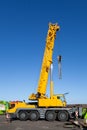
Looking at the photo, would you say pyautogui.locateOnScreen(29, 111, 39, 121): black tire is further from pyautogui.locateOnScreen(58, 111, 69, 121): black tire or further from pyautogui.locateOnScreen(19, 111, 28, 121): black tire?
pyautogui.locateOnScreen(58, 111, 69, 121): black tire

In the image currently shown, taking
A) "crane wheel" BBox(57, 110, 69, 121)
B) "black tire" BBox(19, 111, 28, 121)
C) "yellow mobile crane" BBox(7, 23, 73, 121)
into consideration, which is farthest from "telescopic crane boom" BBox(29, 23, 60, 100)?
"crane wheel" BBox(57, 110, 69, 121)

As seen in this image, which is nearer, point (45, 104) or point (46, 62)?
point (45, 104)

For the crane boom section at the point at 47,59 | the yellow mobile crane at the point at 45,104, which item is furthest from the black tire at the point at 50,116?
the crane boom section at the point at 47,59

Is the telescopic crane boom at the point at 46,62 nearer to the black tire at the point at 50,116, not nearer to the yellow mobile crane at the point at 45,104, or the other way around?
the yellow mobile crane at the point at 45,104

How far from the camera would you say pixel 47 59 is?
3731 centimetres

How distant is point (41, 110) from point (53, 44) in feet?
26.3

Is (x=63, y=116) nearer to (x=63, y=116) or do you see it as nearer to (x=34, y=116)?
(x=63, y=116)

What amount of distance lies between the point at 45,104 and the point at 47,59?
5.36 meters

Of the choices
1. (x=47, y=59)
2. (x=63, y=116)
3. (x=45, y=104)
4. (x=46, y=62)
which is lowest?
(x=63, y=116)

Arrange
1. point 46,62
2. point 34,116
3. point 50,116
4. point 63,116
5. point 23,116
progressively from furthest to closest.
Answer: point 46,62
point 23,116
point 34,116
point 50,116
point 63,116

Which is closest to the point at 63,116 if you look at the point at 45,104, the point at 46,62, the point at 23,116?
the point at 45,104

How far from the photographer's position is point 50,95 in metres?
35.9

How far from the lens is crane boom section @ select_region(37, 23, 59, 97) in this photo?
36688 millimetres

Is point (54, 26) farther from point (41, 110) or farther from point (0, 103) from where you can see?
point (0, 103)
